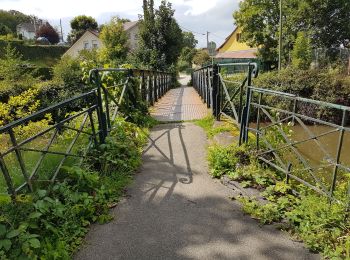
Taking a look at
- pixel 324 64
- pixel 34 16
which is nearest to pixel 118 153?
pixel 324 64

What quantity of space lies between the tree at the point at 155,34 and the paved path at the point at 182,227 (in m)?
20.8

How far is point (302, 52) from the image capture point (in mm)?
21531

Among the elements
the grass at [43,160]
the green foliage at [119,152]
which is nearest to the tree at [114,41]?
the green foliage at [119,152]

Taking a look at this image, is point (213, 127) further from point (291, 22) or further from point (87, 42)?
point (87, 42)

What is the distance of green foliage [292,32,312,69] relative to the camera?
21.2 meters

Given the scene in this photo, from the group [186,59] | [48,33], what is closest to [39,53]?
[48,33]

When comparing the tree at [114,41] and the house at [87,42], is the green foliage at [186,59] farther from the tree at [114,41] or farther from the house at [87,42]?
the tree at [114,41]

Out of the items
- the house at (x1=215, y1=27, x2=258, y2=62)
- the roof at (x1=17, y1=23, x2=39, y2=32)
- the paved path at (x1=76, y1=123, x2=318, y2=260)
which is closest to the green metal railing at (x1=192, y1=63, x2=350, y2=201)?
the paved path at (x1=76, y1=123, x2=318, y2=260)

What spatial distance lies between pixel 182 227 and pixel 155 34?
23.2m

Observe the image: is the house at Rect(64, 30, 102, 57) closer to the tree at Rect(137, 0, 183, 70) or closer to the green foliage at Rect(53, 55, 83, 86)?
the tree at Rect(137, 0, 183, 70)

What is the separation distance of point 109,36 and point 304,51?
1748 centimetres

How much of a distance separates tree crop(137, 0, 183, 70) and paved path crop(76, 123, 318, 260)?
819 inches

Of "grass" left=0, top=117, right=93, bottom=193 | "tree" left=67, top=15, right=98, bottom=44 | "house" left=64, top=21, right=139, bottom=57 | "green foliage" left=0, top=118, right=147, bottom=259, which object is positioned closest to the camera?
"green foliage" left=0, top=118, right=147, bottom=259

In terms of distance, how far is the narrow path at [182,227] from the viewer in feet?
8.77
